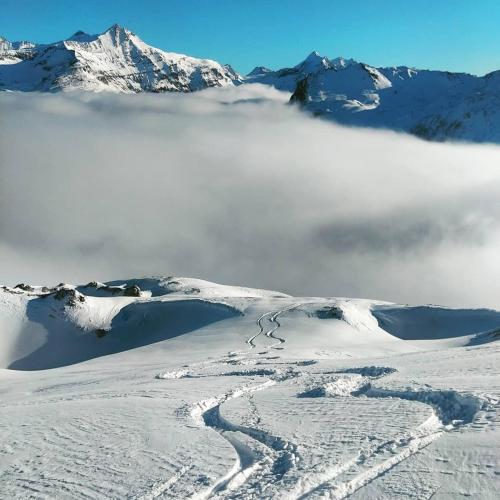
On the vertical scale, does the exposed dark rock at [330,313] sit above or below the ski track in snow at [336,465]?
above

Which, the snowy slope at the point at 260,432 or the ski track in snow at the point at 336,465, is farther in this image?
the snowy slope at the point at 260,432

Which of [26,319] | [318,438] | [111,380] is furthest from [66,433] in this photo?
[26,319]

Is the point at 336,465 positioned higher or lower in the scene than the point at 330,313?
lower

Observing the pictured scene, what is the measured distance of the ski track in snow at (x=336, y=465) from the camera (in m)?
7.97

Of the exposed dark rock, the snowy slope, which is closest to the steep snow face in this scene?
the exposed dark rock

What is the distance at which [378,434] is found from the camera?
10016 mm

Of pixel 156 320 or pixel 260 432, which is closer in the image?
pixel 260 432

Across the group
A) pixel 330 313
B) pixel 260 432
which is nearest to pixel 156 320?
pixel 330 313

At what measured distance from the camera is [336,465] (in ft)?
28.0

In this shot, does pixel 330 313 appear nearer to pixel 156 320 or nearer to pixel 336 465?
pixel 156 320

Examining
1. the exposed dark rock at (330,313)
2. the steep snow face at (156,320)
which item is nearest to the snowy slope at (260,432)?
the exposed dark rock at (330,313)

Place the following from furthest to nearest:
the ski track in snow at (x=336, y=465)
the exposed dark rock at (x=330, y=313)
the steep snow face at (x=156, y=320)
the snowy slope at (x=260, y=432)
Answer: the steep snow face at (x=156, y=320) → the exposed dark rock at (x=330, y=313) → the snowy slope at (x=260, y=432) → the ski track in snow at (x=336, y=465)

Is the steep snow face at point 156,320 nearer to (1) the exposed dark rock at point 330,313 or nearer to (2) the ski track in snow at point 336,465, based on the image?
(1) the exposed dark rock at point 330,313

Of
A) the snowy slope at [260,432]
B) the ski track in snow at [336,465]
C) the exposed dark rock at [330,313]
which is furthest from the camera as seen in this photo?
the exposed dark rock at [330,313]
